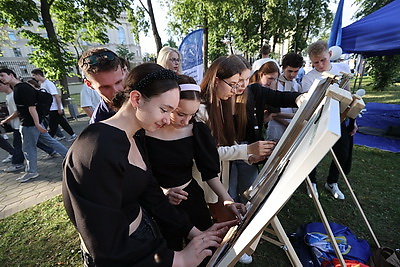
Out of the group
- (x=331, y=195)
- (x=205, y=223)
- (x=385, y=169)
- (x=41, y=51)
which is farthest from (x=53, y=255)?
(x=41, y=51)

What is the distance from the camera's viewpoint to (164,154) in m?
1.53

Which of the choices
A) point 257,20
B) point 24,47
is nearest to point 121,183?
point 257,20

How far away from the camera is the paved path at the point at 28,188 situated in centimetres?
333

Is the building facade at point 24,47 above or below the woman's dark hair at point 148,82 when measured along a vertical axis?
above

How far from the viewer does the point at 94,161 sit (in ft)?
2.58

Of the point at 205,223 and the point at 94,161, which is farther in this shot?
the point at 205,223

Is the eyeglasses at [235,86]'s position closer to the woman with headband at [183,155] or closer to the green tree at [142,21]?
the woman with headband at [183,155]

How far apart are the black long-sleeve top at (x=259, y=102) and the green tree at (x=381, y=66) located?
46.5 ft

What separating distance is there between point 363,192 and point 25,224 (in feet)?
16.1

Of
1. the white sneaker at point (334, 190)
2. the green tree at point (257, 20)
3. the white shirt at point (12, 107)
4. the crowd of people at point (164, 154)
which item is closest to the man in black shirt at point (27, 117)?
the white shirt at point (12, 107)

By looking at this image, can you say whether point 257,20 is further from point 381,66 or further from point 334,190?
→ point 334,190

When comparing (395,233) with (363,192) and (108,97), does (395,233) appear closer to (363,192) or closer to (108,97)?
(363,192)

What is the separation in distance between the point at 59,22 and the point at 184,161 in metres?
12.5

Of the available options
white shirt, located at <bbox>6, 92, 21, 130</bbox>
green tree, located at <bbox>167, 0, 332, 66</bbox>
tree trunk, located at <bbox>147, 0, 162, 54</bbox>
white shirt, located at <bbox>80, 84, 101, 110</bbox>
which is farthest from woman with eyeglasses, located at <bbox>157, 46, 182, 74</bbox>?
green tree, located at <bbox>167, 0, 332, 66</bbox>
